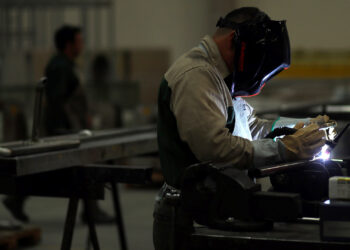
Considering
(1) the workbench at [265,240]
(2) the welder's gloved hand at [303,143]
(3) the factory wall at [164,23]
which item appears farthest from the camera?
(3) the factory wall at [164,23]

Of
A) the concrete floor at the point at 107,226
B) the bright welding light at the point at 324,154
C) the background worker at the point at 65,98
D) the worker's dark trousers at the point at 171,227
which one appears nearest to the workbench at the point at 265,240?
the worker's dark trousers at the point at 171,227

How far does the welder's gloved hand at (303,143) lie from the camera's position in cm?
225

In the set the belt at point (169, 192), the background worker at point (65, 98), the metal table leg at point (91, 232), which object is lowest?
the metal table leg at point (91, 232)

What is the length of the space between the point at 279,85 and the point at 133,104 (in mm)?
3083

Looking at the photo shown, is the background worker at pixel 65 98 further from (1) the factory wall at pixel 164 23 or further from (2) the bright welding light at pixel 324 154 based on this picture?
(1) the factory wall at pixel 164 23

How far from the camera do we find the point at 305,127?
2312mm

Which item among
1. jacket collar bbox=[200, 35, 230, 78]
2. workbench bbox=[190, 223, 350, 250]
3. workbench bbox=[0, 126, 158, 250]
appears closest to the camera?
workbench bbox=[190, 223, 350, 250]

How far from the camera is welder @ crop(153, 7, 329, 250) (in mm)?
2215

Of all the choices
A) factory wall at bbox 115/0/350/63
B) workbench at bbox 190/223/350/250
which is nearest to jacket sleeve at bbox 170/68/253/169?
workbench at bbox 190/223/350/250

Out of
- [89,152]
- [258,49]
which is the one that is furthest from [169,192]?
[89,152]

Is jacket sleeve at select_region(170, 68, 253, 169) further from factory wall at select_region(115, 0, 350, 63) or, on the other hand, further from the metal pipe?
factory wall at select_region(115, 0, 350, 63)

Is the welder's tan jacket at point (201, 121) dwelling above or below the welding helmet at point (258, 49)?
below

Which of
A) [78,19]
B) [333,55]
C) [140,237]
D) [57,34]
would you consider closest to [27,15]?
[78,19]

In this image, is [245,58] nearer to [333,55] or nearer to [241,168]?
[241,168]
